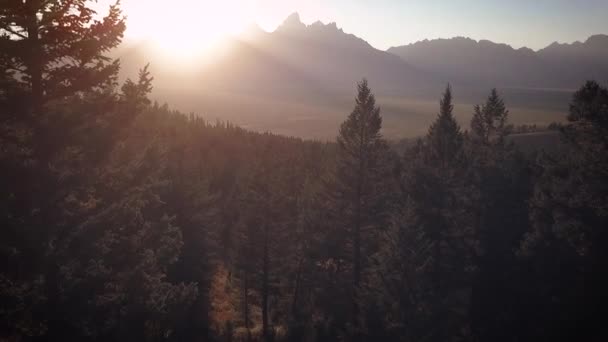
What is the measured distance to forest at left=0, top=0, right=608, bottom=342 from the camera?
9328mm

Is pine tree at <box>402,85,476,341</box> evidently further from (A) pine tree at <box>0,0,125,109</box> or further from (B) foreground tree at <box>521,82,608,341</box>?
(A) pine tree at <box>0,0,125,109</box>

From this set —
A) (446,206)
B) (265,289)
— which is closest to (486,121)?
(446,206)

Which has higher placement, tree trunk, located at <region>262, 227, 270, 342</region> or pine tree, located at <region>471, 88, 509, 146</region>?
pine tree, located at <region>471, 88, 509, 146</region>

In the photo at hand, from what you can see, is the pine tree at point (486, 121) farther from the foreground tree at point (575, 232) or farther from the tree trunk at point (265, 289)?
the tree trunk at point (265, 289)

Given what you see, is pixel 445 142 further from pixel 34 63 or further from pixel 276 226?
pixel 34 63

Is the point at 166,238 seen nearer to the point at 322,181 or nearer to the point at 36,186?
the point at 36,186

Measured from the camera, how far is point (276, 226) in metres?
27.8

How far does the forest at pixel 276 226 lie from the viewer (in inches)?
367

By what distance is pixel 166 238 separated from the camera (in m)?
15.9

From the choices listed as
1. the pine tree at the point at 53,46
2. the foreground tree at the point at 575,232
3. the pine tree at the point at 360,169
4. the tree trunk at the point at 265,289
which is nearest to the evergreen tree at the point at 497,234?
the foreground tree at the point at 575,232

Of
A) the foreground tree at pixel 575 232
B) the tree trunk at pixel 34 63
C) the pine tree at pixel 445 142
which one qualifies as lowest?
the foreground tree at pixel 575 232

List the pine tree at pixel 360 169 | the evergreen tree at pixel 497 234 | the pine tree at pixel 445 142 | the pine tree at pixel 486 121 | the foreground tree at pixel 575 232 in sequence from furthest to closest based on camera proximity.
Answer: the pine tree at pixel 486 121 < the pine tree at pixel 445 142 < the pine tree at pixel 360 169 < the evergreen tree at pixel 497 234 < the foreground tree at pixel 575 232

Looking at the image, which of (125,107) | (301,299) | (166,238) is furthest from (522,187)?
(125,107)

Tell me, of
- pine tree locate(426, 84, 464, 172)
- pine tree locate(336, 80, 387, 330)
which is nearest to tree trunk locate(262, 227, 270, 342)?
pine tree locate(336, 80, 387, 330)
